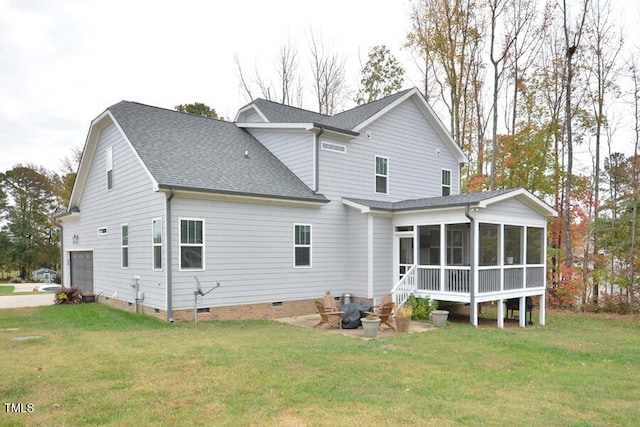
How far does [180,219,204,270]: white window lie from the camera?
11695mm

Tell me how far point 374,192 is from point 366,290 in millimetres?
3746

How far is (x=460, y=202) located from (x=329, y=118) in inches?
307

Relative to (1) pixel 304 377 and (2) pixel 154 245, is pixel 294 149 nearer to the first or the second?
(2) pixel 154 245

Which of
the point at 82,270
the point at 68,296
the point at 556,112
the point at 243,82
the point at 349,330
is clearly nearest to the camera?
the point at 349,330

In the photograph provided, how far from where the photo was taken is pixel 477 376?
7.07 meters

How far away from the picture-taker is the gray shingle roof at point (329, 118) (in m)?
16.1

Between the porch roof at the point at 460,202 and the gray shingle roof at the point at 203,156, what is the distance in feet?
5.42

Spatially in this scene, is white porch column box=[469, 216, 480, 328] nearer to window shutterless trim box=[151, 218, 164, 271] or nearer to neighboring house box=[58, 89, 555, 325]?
neighboring house box=[58, 89, 555, 325]

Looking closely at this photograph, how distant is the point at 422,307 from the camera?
13383 mm

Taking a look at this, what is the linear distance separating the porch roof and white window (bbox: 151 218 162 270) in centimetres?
614

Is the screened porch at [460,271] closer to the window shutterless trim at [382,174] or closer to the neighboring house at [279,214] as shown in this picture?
the neighboring house at [279,214]

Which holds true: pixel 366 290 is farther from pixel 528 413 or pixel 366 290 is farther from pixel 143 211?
pixel 528 413

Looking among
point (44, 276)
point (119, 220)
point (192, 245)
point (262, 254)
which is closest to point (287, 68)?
point (119, 220)

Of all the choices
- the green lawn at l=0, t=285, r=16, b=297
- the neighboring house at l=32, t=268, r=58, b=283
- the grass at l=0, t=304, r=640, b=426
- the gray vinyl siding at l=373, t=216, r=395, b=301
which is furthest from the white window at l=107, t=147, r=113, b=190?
the neighboring house at l=32, t=268, r=58, b=283
